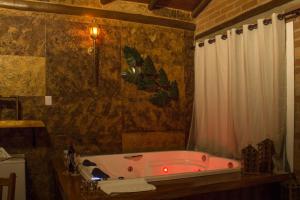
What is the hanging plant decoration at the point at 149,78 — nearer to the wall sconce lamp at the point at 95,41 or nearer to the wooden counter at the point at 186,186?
the wall sconce lamp at the point at 95,41

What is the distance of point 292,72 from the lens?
104 inches

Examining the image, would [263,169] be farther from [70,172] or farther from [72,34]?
[72,34]

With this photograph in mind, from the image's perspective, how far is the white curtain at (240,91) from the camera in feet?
8.84

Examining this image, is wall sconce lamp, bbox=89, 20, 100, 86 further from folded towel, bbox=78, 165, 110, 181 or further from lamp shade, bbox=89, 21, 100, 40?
folded towel, bbox=78, 165, 110, 181

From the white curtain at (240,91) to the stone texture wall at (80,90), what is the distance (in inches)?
17.5

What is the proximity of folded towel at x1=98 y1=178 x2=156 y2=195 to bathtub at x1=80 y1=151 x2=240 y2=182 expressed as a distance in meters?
0.98

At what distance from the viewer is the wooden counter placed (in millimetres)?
1903

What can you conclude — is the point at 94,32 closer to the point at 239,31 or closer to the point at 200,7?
the point at 200,7

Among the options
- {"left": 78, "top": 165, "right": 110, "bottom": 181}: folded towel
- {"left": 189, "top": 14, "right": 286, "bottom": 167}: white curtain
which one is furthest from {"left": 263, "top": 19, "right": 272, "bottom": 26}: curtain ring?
{"left": 78, "top": 165, "right": 110, "bottom": 181}: folded towel

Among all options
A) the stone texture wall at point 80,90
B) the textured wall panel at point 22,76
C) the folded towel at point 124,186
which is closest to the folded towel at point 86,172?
the folded towel at point 124,186

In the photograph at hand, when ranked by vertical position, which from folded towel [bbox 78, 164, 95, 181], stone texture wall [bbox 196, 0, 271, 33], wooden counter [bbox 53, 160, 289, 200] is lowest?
wooden counter [bbox 53, 160, 289, 200]

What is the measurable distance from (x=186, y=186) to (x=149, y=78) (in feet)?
6.64

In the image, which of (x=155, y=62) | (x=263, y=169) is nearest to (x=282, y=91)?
(x=263, y=169)

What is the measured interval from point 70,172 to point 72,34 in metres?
1.74
